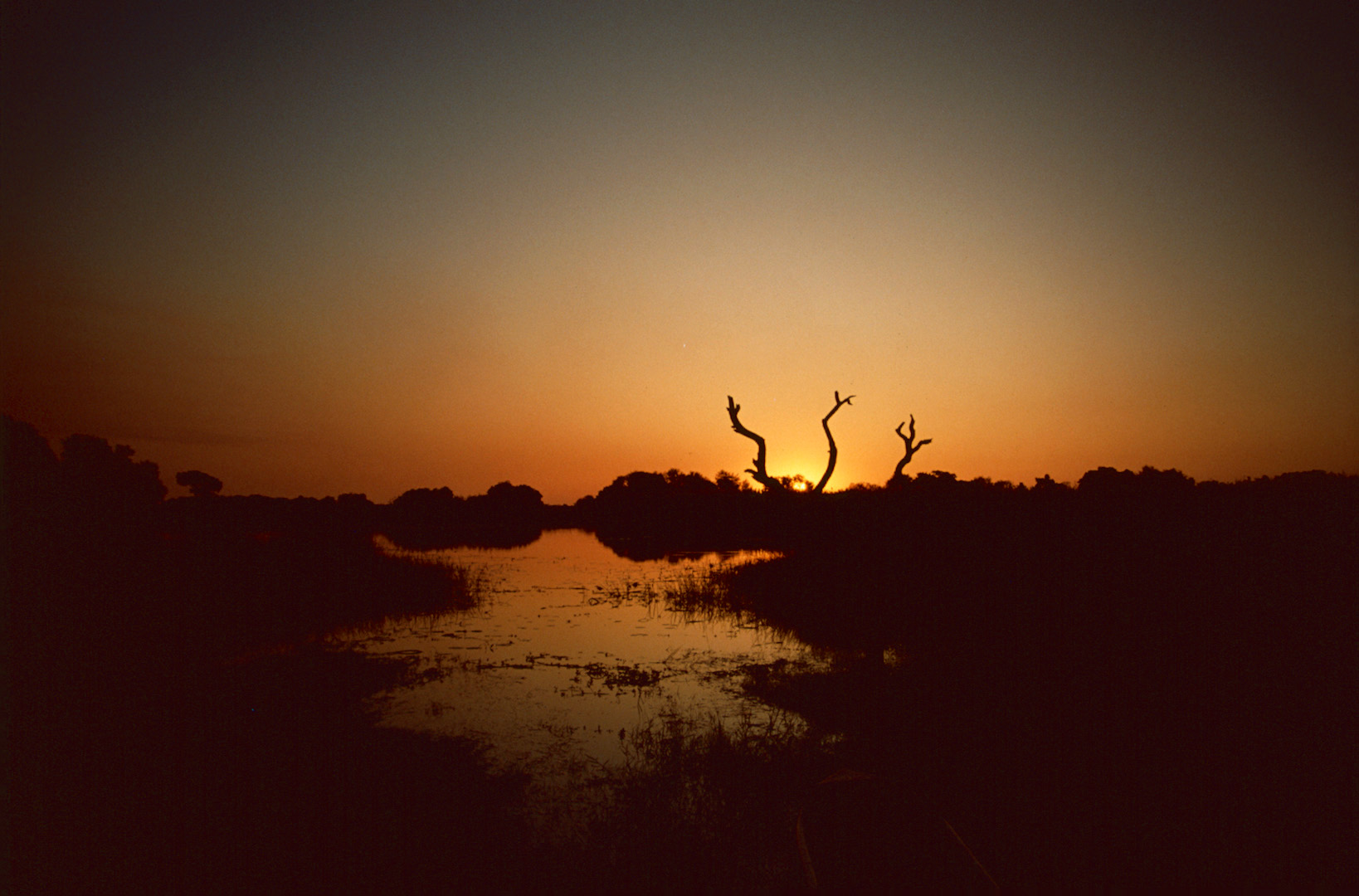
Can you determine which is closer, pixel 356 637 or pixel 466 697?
pixel 466 697

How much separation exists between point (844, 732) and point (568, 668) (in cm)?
741

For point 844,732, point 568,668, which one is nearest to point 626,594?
point 568,668

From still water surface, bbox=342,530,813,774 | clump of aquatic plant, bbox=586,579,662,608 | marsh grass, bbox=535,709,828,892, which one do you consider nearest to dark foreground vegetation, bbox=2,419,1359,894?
marsh grass, bbox=535,709,828,892

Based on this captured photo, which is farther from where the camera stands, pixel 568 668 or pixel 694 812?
pixel 568 668

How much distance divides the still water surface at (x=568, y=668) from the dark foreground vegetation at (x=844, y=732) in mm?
831

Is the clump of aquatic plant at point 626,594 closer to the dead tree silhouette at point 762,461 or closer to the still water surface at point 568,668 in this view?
the still water surface at point 568,668

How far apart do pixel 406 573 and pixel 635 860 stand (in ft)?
86.8

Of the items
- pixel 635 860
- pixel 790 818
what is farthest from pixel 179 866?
pixel 790 818

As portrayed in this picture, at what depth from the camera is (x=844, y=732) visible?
10.8m

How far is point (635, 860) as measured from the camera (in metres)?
6.88

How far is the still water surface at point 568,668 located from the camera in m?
11.0

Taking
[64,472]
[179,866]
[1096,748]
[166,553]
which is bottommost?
[179,866]

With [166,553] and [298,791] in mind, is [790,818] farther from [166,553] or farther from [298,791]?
[166,553]

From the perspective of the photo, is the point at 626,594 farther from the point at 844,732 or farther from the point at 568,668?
the point at 844,732
